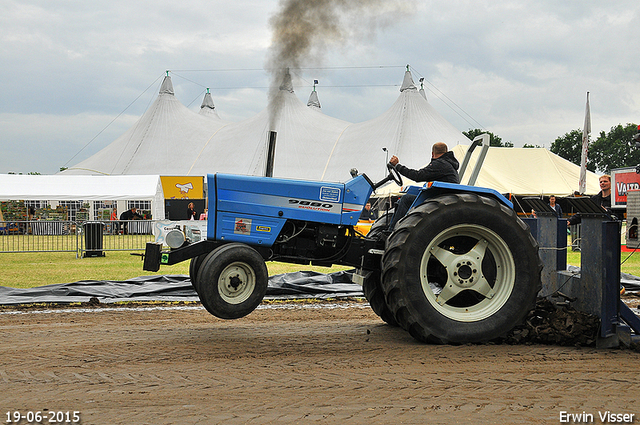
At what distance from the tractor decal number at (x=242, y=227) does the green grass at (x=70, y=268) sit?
5.65 m

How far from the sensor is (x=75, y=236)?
15.9 metres

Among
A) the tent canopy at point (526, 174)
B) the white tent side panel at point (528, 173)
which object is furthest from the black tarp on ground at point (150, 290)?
the white tent side panel at point (528, 173)

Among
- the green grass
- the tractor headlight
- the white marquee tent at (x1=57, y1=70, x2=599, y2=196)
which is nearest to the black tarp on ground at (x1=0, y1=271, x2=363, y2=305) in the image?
the green grass

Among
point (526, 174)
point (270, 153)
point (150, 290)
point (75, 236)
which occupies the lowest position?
point (150, 290)

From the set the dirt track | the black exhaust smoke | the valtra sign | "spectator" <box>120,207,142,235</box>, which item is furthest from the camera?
"spectator" <box>120,207,142,235</box>

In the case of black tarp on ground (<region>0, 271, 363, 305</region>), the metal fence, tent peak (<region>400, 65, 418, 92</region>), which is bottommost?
black tarp on ground (<region>0, 271, 363, 305</region>)

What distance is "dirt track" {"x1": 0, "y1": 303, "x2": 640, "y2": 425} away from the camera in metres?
2.89

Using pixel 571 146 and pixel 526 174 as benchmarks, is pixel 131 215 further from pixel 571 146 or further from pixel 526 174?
pixel 571 146

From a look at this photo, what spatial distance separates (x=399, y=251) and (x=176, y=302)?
12.9 ft

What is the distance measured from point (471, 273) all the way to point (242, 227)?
2.00m

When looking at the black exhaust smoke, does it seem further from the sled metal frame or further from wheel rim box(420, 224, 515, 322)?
the sled metal frame

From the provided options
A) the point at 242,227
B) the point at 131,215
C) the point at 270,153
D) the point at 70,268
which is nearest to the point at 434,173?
the point at 270,153

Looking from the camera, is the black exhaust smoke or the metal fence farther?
the metal fence

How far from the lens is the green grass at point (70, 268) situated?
Answer: 972 cm
